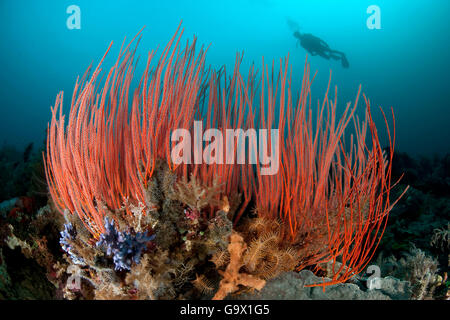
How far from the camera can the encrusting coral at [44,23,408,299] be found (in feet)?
5.17

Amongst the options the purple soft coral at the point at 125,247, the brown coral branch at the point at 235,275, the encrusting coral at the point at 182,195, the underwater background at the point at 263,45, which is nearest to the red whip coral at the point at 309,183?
the encrusting coral at the point at 182,195

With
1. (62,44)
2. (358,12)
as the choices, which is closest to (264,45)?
(358,12)

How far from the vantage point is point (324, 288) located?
1795 mm

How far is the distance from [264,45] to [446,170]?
65.5 m

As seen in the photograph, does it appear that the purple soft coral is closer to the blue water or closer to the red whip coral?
the red whip coral

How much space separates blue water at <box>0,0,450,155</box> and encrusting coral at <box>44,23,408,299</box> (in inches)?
2407

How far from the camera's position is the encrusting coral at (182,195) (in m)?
1.58

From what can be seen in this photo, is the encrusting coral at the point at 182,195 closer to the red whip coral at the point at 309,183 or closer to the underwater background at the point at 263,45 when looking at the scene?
the red whip coral at the point at 309,183

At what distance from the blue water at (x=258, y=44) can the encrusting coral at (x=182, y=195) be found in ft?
201

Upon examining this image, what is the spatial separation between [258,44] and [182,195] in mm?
72297

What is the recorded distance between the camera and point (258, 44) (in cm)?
6656

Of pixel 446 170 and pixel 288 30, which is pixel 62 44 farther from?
pixel 446 170

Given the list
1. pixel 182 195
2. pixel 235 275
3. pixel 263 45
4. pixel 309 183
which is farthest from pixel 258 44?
pixel 235 275

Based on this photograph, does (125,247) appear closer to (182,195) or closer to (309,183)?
(182,195)
